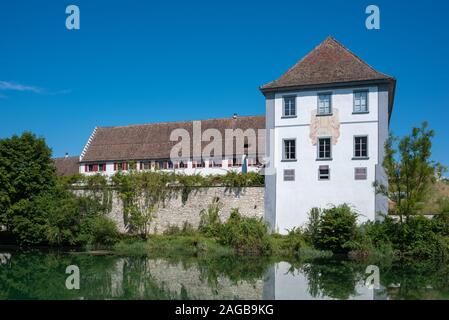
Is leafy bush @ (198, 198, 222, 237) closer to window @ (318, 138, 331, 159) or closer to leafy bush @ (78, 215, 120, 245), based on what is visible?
leafy bush @ (78, 215, 120, 245)

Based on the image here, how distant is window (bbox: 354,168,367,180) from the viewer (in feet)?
90.4

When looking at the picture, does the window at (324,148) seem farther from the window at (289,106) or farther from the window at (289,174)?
the window at (289,106)

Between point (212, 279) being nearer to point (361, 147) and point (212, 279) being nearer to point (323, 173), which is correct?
point (323, 173)

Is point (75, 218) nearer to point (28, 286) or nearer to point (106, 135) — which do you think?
point (28, 286)

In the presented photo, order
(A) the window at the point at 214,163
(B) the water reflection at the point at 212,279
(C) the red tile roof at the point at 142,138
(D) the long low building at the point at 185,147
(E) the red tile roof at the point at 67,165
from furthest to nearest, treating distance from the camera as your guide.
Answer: (E) the red tile roof at the point at 67,165 → (C) the red tile roof at the point at 142,138 → (A) the window at the point at 214,163 → (D) the long low building at the point at 185,147 → (B) the water reflection at the point at 212,279

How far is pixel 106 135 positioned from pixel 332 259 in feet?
95.0

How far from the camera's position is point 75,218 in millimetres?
29188

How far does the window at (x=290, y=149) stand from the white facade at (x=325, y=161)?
223 millimetres

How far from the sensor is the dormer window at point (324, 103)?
28562 millimetres

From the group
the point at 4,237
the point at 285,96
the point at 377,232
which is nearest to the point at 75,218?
the point at 4,237

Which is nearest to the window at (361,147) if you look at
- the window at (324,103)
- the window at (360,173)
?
the window at (360,173)

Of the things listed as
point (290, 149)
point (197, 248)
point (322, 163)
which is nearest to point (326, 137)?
point (322, 163)

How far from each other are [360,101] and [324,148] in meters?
3.40

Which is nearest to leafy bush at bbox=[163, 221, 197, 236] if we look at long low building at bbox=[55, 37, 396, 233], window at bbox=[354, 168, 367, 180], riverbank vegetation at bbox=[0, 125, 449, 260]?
riverbank vegetation at bbox=[0, 125, 449, 260]
